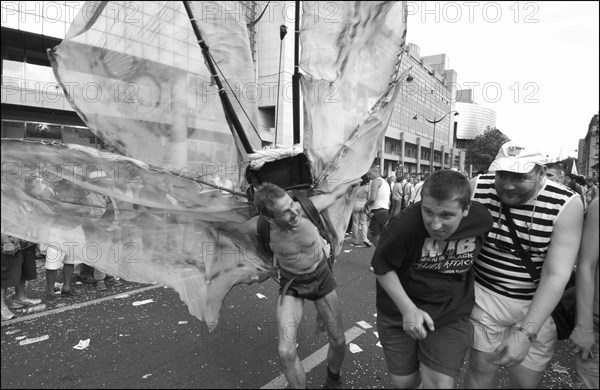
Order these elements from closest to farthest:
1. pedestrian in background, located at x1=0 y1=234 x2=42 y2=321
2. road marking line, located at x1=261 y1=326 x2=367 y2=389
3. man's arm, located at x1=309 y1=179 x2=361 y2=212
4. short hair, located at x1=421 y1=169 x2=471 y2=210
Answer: short hair, located at x1=421 y1=169 x2=471 y2=210 < man's arm, located at x1=309 y1=179 x2=361 y2=212 < road marking line, located at x1=261 y1=326 x2=367 y2=389 < pedestrian in background, located at x1=0 y1=234 x2=42 y2=321

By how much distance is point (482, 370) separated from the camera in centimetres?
206

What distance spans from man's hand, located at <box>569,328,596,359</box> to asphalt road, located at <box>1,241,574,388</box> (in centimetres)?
120

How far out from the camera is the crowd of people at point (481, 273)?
1734 millimetres

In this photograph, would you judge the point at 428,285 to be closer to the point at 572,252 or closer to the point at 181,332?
the point at 572,252

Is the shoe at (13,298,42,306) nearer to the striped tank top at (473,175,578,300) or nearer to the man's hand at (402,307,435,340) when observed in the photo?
the man's hand at (402,307,435,340)

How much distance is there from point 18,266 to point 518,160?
4.94 m

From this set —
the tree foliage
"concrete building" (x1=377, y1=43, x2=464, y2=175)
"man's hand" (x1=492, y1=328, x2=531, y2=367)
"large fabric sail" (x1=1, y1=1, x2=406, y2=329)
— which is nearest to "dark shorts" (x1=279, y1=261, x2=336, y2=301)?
"large fabric sail" (x1=1, y1=1, x2=406, y2=329)

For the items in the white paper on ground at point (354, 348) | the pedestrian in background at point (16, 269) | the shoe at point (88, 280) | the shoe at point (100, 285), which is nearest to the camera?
the white paper on ground at point (354, 348)

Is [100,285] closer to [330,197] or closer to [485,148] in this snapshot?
[330,197]

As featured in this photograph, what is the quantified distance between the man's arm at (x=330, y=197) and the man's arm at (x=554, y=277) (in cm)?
126

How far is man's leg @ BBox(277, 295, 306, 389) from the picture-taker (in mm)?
2195

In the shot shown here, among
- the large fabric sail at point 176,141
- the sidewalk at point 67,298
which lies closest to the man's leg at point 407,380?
the large fabric sail at point 176,141

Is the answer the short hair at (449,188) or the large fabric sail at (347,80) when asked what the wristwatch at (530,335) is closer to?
the short hair at (449,188)

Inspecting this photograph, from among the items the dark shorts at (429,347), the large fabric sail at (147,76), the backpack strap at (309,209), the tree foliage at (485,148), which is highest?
the tree foliage at (485,148)
